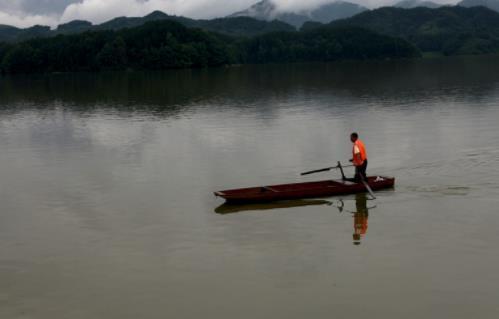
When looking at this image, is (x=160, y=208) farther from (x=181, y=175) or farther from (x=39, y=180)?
(x=39, y=180)

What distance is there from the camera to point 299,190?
29.4 meters

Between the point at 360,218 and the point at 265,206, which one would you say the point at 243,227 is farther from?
the point at 360,218

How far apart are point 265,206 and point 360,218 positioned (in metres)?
4.52

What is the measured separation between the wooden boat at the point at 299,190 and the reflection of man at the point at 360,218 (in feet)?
2.12

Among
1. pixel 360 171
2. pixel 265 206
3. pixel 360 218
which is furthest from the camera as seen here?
pixel 360 171

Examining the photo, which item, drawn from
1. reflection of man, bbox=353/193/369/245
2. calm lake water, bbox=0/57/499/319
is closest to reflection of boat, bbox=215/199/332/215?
calm lake water, bbox=0/57/499/319

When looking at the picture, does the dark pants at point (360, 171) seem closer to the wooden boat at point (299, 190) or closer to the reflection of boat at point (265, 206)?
the wooden boat at point (299, 190)

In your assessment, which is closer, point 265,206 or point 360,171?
point 265,206

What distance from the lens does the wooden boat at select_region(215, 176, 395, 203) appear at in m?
28.9

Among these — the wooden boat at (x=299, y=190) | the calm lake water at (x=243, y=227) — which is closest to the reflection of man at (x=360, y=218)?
the calm lake water at (x=243, y=227)

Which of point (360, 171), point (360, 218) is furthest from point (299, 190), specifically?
point (360, 218)

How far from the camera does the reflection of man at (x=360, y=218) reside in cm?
2470

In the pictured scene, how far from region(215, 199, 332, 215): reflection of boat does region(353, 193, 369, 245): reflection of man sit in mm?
1494

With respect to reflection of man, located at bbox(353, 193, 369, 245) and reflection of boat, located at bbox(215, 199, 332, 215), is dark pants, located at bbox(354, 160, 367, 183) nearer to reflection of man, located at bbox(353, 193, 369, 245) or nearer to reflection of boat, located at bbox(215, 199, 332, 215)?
reflection of man, located at bbox(353, 193, 369, 245)
